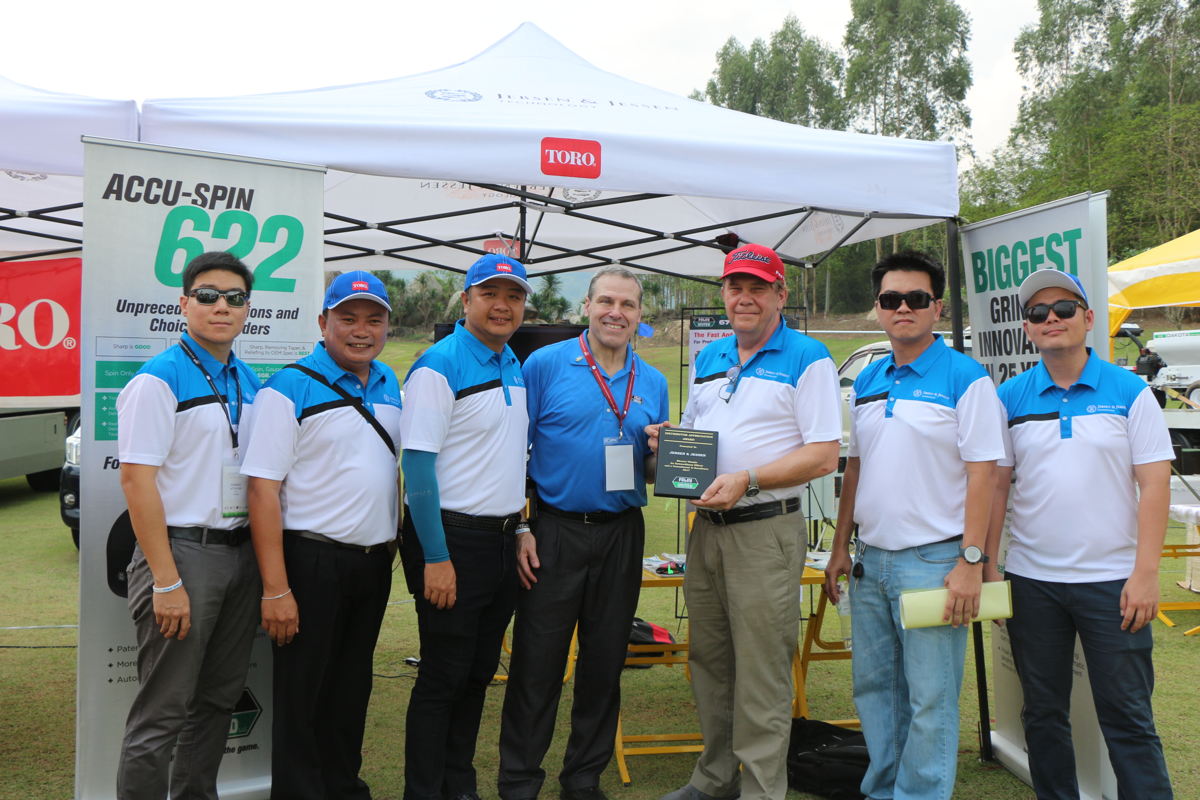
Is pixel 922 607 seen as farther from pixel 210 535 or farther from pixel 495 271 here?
pixel 210 535

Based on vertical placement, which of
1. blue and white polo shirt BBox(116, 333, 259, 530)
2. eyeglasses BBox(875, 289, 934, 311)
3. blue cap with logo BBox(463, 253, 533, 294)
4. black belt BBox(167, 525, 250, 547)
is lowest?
black belt BBox(167, 525, 250, 547)

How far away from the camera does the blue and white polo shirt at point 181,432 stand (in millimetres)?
2389

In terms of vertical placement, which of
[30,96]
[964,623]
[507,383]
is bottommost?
[964,623]

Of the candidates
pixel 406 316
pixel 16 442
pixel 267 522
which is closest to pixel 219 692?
pixel 267 522

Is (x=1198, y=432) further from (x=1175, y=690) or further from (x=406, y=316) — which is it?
(x=406, y=316)

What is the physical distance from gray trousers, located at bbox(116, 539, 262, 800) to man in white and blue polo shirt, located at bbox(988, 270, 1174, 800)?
7.67ft

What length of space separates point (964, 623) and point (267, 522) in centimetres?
214

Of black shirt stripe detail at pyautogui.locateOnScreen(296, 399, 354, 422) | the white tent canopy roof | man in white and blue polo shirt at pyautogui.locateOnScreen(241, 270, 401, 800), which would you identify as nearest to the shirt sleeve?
man in white and blue polo shirt at pyautogui.locateOnScreen(241, 270, 401, 800)

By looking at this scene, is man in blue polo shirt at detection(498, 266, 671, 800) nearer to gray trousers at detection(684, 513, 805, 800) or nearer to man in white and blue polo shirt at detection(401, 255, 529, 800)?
man in white and blue polo shirt at detection(401, 255, 529, 800)

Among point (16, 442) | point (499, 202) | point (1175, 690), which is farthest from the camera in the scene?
point (16, 442)

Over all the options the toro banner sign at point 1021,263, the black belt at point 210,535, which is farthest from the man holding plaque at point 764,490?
the black belt at point 210,535

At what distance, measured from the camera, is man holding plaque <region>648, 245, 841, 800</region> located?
2.95 m

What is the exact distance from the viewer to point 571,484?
10.1 ft

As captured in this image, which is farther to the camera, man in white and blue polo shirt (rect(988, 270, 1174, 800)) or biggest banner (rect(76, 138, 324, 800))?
biggest banner (rect(76, 138, 324, 800))
